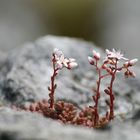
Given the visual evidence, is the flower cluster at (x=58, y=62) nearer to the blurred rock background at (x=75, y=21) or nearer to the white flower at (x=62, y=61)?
the white flower at (x=62, y=61)

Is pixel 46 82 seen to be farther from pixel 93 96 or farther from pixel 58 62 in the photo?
pixel 93 96

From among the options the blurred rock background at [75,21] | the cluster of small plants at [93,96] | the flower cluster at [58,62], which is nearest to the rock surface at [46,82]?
the cluster of small plants at [93,96]

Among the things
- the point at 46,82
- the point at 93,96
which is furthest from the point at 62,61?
the point at 46,82

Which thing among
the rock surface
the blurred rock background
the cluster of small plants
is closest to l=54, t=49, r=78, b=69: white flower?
the cluster of small plants

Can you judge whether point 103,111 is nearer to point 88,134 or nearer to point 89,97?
point 89,97

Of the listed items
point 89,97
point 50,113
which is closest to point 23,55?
point 89,97

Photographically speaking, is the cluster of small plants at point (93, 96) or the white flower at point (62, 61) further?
the white flower at point (62, 61)

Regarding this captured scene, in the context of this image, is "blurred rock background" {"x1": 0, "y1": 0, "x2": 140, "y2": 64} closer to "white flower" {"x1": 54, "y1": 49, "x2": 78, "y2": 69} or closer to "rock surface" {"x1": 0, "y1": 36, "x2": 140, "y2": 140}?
"rock surface" {"x1": 0, "y1": 36, "x2": 140, "y2": 140}

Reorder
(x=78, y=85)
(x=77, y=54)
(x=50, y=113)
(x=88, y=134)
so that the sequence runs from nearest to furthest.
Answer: (x=88, y=134), (x=50, y=113), (x=78, y=85), (x=77, y=54)
